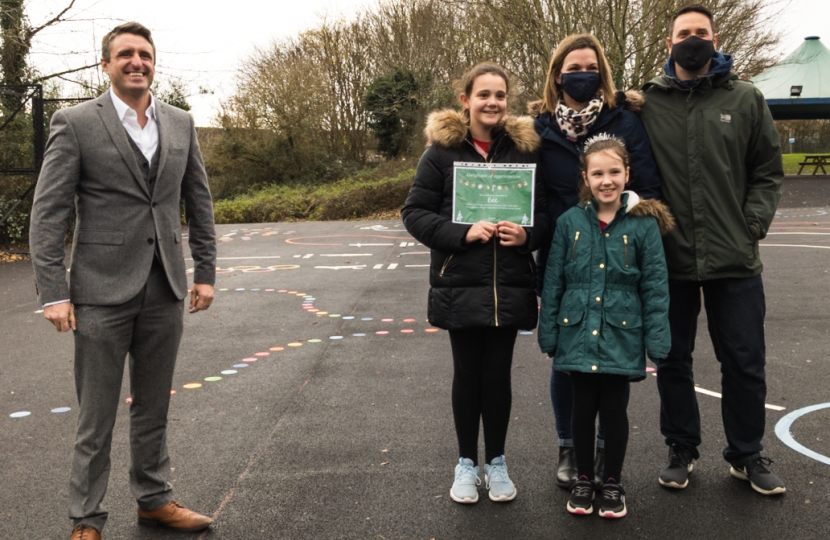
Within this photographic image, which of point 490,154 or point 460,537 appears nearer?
point 460,537

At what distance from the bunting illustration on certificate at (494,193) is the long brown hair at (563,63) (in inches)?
17.4

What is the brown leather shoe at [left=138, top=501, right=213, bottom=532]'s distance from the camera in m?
3.27

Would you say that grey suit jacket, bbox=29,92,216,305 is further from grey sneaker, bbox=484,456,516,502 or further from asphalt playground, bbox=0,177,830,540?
grey sneaker, bbox=484,456,516,502

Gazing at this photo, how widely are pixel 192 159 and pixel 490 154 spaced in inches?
51.9

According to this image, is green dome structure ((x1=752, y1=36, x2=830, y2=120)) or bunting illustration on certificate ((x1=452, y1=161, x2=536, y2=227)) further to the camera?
green dome structure ((x1=752, y1=36, x2=830, y2=120))

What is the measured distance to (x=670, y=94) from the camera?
3.59 metres

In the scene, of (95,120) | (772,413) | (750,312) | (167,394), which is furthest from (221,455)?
(772,413)

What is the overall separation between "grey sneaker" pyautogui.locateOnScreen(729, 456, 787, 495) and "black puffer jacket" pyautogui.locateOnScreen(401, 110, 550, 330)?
1207 millimetres

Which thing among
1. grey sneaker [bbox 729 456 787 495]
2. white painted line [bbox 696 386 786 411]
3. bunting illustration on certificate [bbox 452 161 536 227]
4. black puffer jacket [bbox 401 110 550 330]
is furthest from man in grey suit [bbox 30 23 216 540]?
white painted line [bbox 696 386 786 411]

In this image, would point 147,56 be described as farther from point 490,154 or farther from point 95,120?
point 490,154

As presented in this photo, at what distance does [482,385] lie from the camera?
3.58 metres

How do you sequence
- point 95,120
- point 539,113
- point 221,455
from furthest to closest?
point 221,455
point 539,113
point 95,120

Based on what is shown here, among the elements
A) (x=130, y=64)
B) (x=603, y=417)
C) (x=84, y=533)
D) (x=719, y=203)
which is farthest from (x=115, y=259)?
(x=719, y=203)

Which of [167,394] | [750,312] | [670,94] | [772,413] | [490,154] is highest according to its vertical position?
A: [670,94]
